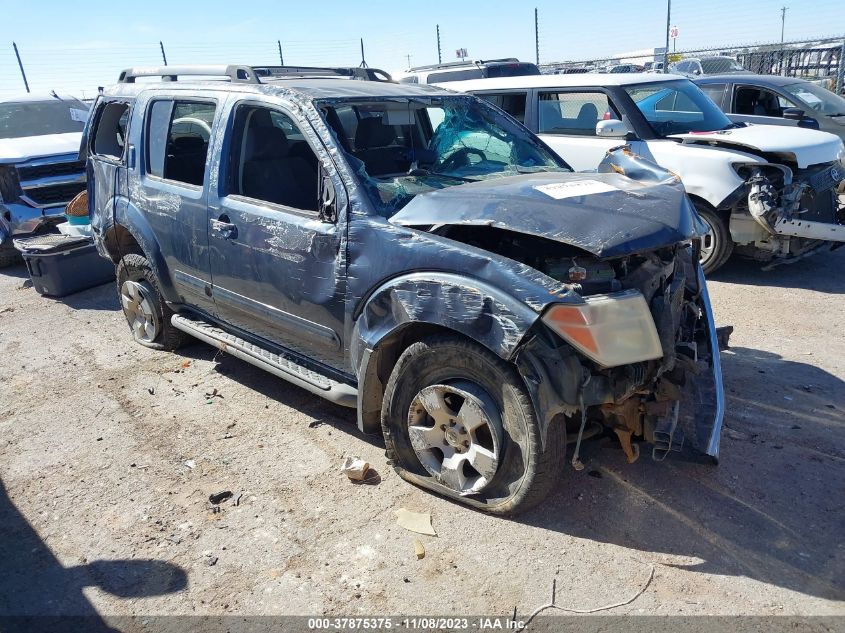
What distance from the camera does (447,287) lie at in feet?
10.00

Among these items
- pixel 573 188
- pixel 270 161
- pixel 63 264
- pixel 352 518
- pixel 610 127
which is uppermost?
pixel 270 161

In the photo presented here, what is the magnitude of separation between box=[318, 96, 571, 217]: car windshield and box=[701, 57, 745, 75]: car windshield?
1511 cm

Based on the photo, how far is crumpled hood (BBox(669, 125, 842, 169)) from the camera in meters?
6.37

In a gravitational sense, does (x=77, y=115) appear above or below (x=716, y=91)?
above

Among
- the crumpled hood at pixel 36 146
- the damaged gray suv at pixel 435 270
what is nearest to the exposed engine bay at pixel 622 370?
the damaged gray suv at pixel 435 270

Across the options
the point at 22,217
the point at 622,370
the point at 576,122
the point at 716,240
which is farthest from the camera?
the point at 22,217

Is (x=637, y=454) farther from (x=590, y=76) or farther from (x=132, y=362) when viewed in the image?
(x=590, y=76)

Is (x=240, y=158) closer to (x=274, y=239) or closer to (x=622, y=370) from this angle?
(x=274, y=239)

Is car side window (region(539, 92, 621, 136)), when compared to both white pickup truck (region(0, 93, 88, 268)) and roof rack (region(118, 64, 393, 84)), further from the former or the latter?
Result: white pickup truck (region(0, 93, 88, 268))

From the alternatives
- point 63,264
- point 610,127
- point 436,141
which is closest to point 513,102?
point 610,127

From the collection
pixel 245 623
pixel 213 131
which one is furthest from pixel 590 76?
pixel 245 623

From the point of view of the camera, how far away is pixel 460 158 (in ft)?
14.1

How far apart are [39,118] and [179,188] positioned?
6793 mm

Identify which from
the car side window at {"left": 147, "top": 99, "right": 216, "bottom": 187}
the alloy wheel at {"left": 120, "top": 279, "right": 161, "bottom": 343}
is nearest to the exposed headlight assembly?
Result: the car side window at {"left": 147, "top": 99, "right": 216, "bottom": 187}
